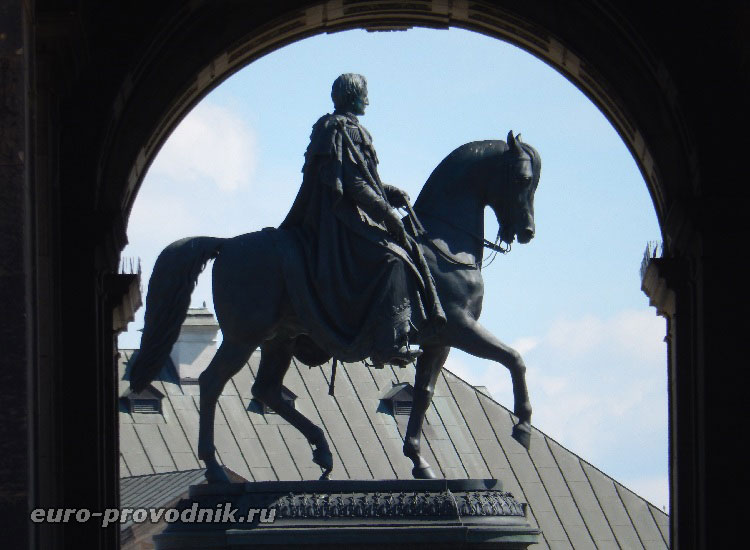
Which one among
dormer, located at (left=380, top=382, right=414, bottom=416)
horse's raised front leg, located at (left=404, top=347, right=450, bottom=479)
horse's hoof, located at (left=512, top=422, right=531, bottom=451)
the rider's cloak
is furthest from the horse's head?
dormer, located at (left=380, top=382, right=414, bottom=416)

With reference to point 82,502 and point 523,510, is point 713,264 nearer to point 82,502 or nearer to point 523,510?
point 523,510

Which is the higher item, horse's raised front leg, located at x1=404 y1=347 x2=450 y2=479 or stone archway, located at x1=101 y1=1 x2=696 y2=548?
stone archway, located at x1=101 y1=1 x2=696 y2=548

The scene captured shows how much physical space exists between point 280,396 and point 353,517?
186cm

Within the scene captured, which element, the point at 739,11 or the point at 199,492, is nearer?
the point at 199,492

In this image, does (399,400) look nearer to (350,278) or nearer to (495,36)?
(495,36)

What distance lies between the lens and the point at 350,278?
26047 mm

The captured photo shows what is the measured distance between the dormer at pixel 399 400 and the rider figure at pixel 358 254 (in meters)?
13.8

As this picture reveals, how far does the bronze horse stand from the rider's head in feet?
3.44

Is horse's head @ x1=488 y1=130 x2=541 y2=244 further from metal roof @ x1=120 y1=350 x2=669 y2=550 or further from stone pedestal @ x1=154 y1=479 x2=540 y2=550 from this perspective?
metal roof @ x1=120 y1=350 x2=669 y2=550

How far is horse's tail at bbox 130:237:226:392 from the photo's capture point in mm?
26375

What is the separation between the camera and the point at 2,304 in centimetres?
1977

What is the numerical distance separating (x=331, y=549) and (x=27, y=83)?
244 inches

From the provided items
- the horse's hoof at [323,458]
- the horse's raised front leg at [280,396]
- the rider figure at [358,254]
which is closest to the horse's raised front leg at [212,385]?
the horse's raised front leg at [280,396]

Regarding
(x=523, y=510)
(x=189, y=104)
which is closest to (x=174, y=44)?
(x=189, y=104)
